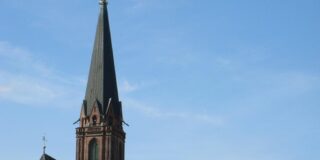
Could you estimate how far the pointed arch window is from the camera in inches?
3654

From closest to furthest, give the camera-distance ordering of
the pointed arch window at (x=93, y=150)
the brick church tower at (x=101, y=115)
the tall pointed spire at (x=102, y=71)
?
the pointed arch window at (x=93, y=150), the brick church tower at (x=101, y=115), the tall pointed spire at (x=102, y=71)

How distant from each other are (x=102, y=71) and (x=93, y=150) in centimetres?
980

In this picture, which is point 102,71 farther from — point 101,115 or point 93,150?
→ point 93,150

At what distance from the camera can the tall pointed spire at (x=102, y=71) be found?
309 feet

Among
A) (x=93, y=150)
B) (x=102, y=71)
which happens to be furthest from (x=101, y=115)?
(x=102, y=71)

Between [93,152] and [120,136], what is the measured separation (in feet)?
15.6

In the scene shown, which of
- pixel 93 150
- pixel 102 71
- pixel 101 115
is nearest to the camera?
pixel 93 150

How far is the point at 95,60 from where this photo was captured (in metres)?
95.9

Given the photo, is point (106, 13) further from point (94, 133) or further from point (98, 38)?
point (94, 133)

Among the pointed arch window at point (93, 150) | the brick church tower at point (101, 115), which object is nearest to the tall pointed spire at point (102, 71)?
the brick church tower at point (101, 115)

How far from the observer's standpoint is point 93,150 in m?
93.2

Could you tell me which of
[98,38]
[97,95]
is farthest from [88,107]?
[98,38]

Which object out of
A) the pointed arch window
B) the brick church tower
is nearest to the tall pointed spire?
the brick church tower

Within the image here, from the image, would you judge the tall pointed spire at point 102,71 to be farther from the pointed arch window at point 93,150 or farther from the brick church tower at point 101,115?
the pointed arch window at point 93,150
